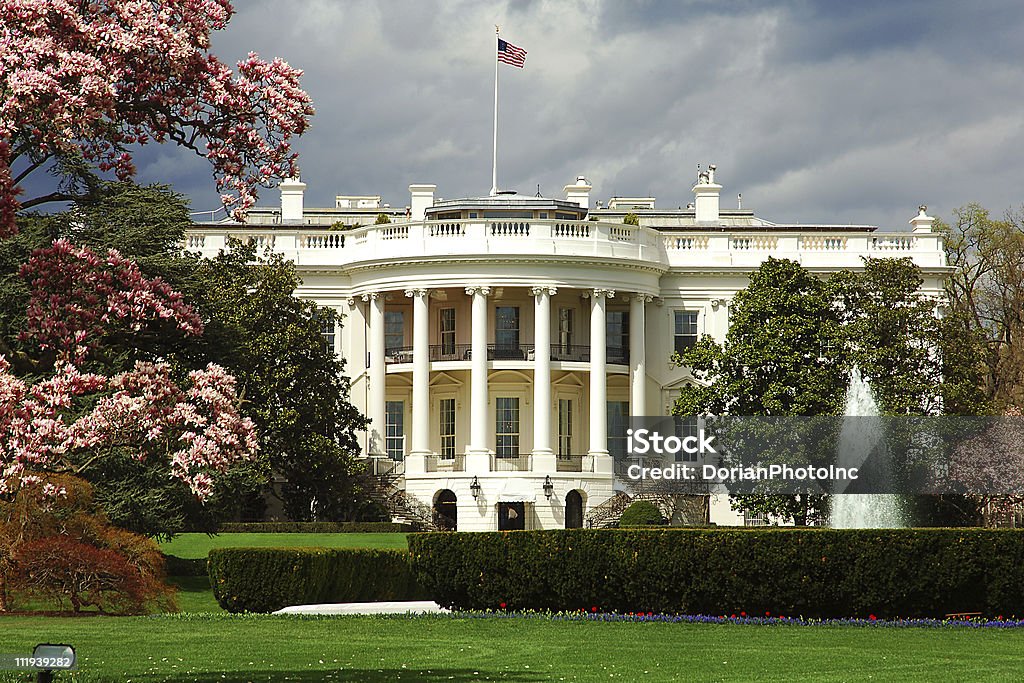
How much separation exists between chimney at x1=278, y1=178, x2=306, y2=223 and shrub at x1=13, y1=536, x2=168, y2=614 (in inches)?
1943

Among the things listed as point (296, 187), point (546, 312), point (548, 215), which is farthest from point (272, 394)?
point (296, 187)

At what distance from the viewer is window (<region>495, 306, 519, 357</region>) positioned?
6500 centimetres

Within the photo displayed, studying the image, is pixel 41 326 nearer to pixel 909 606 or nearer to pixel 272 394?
pixel 909 606

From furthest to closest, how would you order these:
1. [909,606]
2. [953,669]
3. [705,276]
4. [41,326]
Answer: [705,276] < [909,606] < [953,669] < [41,326]

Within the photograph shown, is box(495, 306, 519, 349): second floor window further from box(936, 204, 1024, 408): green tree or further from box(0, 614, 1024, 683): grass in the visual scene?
box(0, 614, 1024, 683): grass

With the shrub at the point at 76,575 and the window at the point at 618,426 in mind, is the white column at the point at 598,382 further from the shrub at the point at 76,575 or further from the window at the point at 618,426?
the shrub at the point at 76,575

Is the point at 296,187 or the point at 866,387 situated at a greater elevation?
the point at 296,187

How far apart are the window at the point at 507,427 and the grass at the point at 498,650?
1586 inches

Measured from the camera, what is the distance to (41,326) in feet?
50.9

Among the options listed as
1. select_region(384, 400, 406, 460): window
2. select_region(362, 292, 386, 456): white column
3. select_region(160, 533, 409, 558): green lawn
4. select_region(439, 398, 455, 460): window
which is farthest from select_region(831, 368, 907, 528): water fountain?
select_region(384, 400, 406, 460): window

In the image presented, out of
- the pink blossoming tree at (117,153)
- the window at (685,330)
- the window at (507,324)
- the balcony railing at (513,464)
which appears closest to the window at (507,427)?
the balcony railing at (513,464)

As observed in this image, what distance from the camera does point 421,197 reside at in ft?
242

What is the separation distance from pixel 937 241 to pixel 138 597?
48.2 m

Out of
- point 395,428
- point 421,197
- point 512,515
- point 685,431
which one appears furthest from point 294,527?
point 421,197
